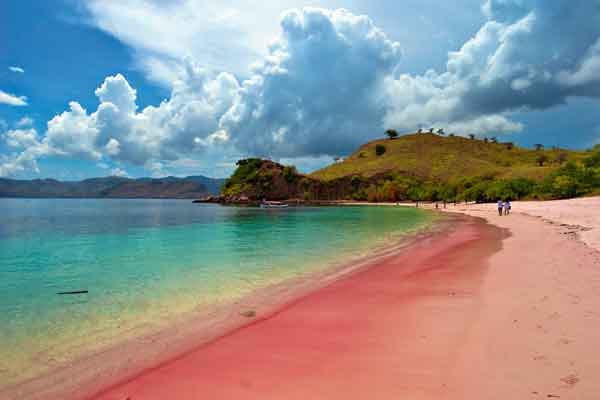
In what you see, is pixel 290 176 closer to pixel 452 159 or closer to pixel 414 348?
pixel 452 159

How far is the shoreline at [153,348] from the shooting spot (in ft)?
18.5

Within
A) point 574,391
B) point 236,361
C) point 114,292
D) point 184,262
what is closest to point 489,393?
point 574,391

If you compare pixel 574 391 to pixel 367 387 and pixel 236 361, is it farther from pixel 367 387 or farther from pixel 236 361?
pixel 236 361

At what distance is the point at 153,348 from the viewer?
7.21 meters

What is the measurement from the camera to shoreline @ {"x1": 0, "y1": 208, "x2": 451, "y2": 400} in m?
5.64

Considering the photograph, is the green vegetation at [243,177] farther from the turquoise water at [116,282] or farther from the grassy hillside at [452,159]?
the turquoise water at [116,282]

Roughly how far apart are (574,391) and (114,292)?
13048 millimetres

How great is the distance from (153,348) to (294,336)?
10.3 ft

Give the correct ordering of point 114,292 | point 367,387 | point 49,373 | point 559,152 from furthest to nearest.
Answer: point 559,152
point 114,292
point 49,373
point 367,387

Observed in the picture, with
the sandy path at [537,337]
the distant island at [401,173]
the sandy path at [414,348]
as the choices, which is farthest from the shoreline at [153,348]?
the distant island at [401,173]

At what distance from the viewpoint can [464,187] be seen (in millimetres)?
100625

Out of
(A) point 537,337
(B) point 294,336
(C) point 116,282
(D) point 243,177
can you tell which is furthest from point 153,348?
(D) point 243,177

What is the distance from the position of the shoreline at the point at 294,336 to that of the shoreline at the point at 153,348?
314 mm

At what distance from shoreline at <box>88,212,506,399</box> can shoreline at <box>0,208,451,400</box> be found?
0.31 meters
